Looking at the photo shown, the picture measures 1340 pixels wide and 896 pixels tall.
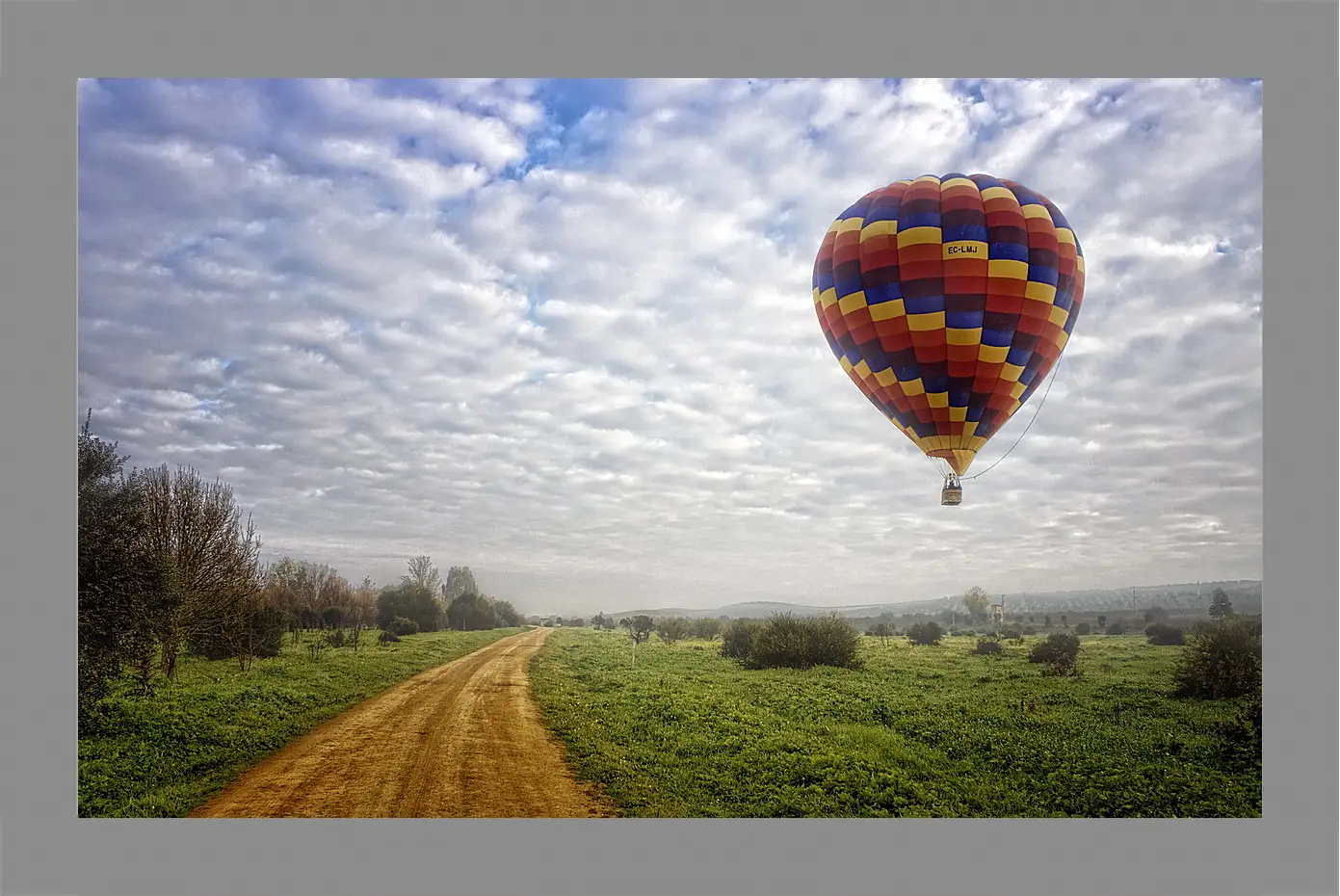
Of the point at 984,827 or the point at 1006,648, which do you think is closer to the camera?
the point at 984,827

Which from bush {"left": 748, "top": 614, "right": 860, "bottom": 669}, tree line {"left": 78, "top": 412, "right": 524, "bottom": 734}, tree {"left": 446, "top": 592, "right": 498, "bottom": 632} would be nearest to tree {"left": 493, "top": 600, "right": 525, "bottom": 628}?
tree {"left": 446, "top": 592, "right": 498, "bottom": 632}

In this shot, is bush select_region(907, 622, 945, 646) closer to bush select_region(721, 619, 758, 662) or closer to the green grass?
bush select_region(721, 619, 758, 662)

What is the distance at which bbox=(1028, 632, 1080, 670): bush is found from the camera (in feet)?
46.6

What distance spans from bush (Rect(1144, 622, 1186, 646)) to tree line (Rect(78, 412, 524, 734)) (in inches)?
637

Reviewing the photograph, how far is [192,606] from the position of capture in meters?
13.2

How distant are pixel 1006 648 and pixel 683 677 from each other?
8883 mm

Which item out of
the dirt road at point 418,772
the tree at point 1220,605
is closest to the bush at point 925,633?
the tree at point 1220,605

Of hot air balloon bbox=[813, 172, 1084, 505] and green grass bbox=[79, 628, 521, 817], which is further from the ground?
hot air balloon bbox=[813, 172, 1084, 505]

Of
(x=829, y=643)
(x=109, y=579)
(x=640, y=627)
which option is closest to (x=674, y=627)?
(x=640, y=627)

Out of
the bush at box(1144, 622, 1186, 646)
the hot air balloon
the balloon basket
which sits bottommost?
the bush at box(1144, 622, 1186, 646)

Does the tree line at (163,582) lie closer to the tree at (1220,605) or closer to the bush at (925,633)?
the bush at (925,633)
